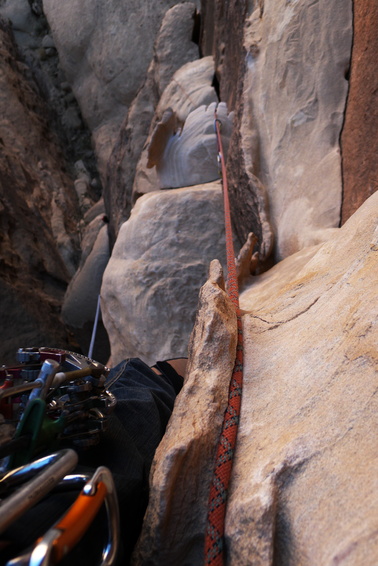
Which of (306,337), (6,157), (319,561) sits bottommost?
(319,561)

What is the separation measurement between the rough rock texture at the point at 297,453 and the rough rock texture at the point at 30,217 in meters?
3.07

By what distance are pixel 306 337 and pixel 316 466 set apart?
9.5 inches

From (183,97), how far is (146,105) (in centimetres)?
86

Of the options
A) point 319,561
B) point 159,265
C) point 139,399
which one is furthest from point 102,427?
point 159,265

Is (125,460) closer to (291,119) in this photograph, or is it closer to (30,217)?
(291,119)

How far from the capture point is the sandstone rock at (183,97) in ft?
7.74

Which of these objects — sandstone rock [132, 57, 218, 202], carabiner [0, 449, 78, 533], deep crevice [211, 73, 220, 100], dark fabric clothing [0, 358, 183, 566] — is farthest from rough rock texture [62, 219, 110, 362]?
carabiner [0, 449, 78, 533]

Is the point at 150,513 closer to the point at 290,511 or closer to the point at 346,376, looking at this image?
the point at 290,511

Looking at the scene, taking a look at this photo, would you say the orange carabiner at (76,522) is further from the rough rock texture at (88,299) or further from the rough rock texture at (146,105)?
the rough rock texture at (88,299)

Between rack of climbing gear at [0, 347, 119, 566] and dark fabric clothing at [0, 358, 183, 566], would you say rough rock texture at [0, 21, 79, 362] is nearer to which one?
dark fabric clothing at [0, 358, 183, 566]

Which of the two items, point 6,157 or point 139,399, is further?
point 6,157

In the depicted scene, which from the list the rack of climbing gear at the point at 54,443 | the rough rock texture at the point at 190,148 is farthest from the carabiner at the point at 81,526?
the rough rock texture at the point at 190,148

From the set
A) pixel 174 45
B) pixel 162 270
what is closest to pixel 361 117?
pixel 162 270

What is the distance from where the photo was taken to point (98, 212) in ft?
15.0
